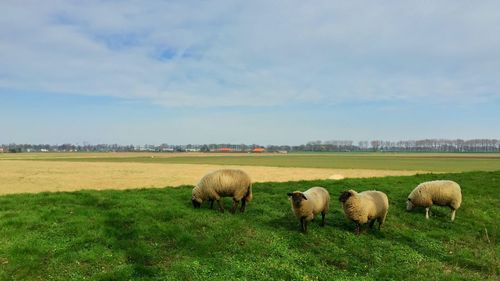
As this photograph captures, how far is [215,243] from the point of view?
12117mm

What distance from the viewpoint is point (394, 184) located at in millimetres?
24859

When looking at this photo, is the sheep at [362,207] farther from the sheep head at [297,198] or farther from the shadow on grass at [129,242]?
the shadow on grass at [129,242]

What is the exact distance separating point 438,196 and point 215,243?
438 inches

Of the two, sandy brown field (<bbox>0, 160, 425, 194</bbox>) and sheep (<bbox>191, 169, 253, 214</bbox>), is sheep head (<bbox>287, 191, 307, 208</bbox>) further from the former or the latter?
sandy brown field (<bbox>0, 160, 425, 194</bbox>)

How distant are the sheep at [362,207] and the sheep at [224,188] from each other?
13.4ft

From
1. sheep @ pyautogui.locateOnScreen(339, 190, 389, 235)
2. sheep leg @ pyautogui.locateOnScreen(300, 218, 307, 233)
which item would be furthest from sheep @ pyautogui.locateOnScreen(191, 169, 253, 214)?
sheep @ pyautogui.locateOnScreen(339, 190, 389, 235)

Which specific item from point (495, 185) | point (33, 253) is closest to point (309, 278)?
point (33, 253)

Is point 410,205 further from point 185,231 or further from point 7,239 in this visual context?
point 7,239

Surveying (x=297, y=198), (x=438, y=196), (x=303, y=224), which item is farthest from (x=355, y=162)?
(x=297, y=198)

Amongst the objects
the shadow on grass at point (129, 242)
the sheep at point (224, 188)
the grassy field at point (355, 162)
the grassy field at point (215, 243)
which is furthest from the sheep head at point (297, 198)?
the grassy field at point (355, 162)


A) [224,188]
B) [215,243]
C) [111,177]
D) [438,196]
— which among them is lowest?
[111,177]

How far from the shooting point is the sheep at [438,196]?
1730 cm

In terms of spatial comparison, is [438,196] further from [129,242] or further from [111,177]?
[111,177]

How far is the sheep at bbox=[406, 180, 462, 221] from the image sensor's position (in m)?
17.3
